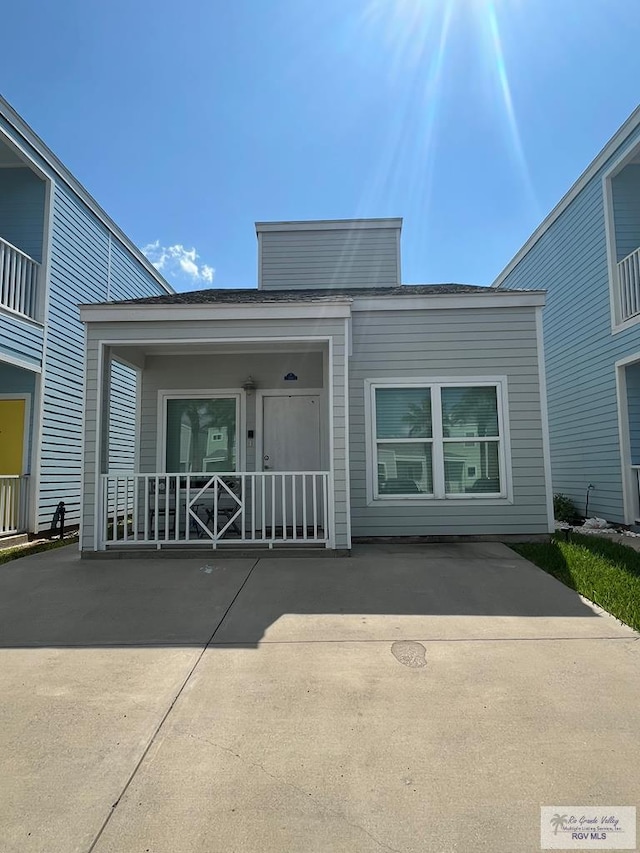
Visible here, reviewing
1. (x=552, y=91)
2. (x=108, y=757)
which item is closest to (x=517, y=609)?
(x=108, y=757)

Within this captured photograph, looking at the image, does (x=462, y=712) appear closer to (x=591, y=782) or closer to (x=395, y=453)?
(x=591, y=782)

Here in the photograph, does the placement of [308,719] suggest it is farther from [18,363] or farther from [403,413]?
[18,363]

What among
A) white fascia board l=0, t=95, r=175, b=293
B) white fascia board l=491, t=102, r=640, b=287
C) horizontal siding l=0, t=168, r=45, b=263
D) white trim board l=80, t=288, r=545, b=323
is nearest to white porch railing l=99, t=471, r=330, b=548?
white trim board l=80, t=288, r=545, b=323

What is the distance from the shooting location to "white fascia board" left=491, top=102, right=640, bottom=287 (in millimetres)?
7424

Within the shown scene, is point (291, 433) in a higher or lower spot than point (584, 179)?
lower

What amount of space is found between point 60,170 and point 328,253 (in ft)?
16.2

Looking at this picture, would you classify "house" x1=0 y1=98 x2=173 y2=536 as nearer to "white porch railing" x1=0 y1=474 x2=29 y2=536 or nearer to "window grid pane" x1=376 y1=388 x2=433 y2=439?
"white porch railing" x1=0 y1=474 x2=29 y2=536

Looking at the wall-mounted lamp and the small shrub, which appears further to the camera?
the small shrub

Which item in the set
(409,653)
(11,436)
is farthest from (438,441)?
(11,436)

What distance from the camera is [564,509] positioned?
9.04 m

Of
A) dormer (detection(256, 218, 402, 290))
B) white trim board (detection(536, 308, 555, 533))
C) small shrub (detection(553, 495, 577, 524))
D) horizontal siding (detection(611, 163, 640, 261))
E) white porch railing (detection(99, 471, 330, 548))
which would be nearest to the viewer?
white porch railing (detection(99, 471, 330, 548))

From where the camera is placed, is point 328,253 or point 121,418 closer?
point 328,253

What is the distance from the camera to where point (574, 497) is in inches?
372

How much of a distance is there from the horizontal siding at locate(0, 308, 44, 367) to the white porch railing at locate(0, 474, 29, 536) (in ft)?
6.14
